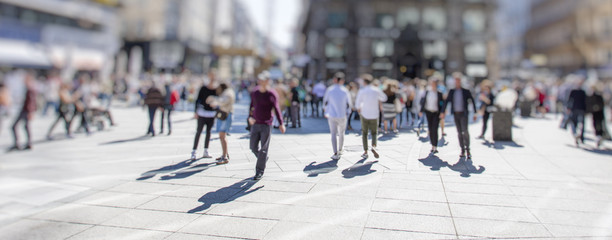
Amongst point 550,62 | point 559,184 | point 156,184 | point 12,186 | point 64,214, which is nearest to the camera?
point 64,214

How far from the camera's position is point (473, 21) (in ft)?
119

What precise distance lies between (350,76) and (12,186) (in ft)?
99.5

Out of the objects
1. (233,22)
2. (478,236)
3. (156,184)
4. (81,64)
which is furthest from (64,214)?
(233,22)

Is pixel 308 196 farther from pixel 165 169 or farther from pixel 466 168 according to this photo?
pixel 466 168

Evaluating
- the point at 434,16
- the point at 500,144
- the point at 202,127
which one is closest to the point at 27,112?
the point at 202,127

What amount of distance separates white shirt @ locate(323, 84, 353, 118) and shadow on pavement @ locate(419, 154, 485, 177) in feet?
5.67

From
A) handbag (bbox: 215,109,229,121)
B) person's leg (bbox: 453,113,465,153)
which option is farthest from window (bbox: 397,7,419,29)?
handbag (bbox: 215,109,229,121)

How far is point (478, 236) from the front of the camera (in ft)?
13.1

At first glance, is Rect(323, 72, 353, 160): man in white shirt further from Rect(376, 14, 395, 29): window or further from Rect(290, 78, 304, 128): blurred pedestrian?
Rect(376, 14, 395, 29): window

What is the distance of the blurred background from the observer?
1124 inches

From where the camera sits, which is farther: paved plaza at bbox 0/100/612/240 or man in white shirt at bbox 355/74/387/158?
man in white shirt at bbox 355/74/387/158

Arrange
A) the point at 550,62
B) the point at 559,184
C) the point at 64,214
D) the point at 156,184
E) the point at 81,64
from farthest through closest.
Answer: the point at 550,62 → the point at 81,64 → the point at 559,184 → the point at 156,184 → the point at 64,214

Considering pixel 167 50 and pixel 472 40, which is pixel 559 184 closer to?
pixel 472 40

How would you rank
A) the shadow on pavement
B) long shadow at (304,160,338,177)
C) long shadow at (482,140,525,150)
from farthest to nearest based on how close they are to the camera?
long shadow at (482,140,525,150) → the shadow on pavement → long shadow at (304,160,338,177)
